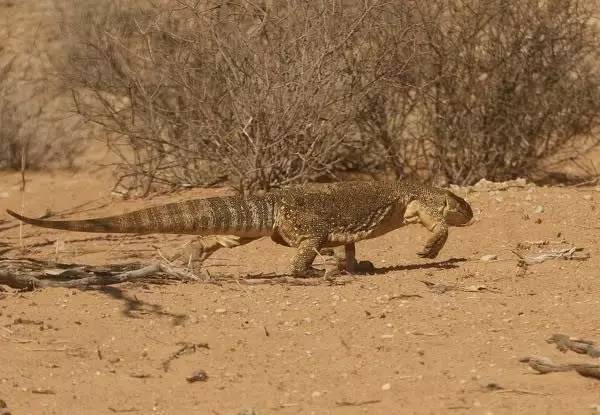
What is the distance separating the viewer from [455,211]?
33.2 feet

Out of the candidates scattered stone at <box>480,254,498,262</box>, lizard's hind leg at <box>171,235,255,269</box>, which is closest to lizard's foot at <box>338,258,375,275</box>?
lizard's hind leg at <box>171,235,255,269</box>

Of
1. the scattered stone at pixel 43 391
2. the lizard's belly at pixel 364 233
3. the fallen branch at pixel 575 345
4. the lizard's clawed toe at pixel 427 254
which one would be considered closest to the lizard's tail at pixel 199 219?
the lizard's belly at pixel 364 233

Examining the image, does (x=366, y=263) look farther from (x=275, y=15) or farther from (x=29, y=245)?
(x=29, y=245)

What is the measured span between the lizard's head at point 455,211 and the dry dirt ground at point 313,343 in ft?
1.48

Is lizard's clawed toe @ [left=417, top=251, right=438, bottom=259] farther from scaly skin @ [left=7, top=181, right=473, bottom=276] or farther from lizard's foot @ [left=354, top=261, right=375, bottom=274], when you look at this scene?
lizard's foot @ [left=354, top=261, right=375, bottom=274]

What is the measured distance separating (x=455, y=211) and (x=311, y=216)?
5.24 feet

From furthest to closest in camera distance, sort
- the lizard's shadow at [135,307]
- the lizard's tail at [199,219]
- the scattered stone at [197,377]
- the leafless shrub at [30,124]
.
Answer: the leafless shrub at [30,124] → the lizard's tail at [199,219] → the lizard's shadow at [135,307] → the scattered stone at [197,377]

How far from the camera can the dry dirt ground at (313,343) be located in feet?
19.4

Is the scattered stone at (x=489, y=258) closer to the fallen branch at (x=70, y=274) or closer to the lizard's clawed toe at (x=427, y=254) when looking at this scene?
the lizard's clawed toe at (x=427, y=254)

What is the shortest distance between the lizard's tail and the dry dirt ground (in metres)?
0.44

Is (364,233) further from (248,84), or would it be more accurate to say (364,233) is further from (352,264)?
(248,84)

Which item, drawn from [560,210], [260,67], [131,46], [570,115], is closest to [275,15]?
Result: [260,67]

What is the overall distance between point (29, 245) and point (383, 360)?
7107mm

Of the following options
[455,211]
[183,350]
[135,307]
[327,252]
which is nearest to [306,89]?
[327,252]
